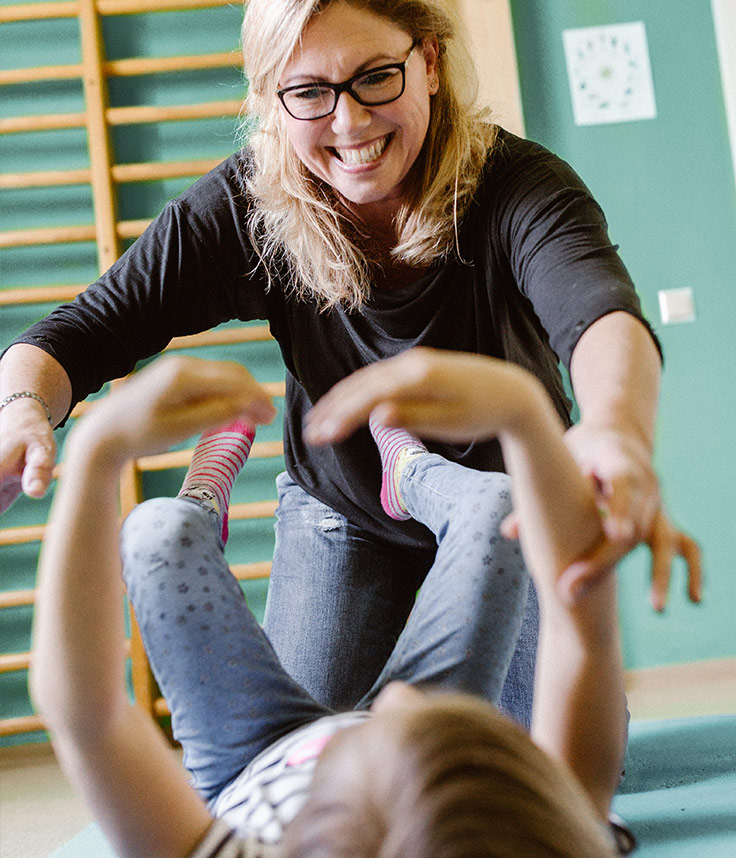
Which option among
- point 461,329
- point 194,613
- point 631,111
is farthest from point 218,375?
point 631,111

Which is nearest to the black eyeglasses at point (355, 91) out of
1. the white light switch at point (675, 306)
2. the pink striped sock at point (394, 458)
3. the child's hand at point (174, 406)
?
the pink striped sock at point (394, 458)

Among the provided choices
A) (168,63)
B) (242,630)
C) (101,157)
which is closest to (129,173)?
(101,157)

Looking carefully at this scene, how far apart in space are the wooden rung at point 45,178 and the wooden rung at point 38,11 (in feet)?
1.32

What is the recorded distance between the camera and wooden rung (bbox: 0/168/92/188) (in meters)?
2.46

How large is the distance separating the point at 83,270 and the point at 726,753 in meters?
1.99

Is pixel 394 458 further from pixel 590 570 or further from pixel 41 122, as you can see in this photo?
pixel 41 122

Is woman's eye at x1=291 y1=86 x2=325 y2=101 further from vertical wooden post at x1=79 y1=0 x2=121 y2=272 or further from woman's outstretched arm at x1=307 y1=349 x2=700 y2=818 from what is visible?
vertical wooden post at x1=79 y1=0 x2=121 y2=272

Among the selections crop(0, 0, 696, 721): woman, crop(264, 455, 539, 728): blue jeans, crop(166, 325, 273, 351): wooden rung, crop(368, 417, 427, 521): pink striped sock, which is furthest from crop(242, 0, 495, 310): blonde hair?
crop(166, 325, 273, 351): wooden rung

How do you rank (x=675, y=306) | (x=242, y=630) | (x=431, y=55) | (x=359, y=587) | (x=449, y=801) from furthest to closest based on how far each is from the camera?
(x=675, y=306), (x=359, y=587), (x=431, y=55), (x=242, y=630), (x=449, y=801)

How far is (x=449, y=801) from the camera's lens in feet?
1.69

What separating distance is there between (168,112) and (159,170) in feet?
0.50

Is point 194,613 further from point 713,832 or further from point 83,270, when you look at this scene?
point 83,270

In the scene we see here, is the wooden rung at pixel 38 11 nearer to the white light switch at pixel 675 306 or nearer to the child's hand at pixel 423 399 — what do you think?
the white light switch at pixel 675 306

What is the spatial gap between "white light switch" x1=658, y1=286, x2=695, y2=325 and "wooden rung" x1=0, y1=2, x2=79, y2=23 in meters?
1.76
